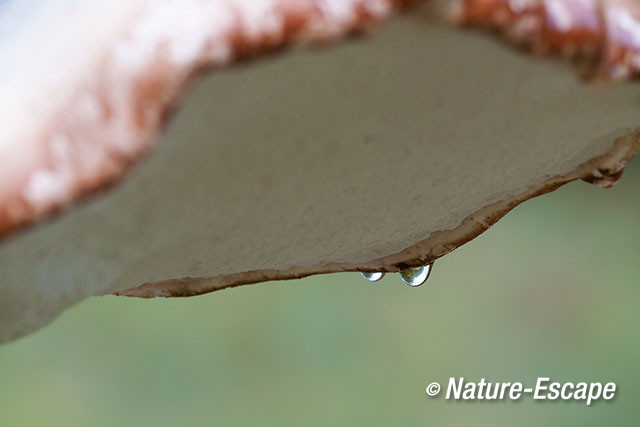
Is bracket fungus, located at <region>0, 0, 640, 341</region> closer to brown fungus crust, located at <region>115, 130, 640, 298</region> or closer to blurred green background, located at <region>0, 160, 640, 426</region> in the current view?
brown fungus crust, located at <region>115, 130, 640, 298</region>

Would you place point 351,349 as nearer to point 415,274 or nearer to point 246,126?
point 415,274

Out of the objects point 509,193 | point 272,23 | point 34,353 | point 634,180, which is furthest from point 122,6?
point 634,180

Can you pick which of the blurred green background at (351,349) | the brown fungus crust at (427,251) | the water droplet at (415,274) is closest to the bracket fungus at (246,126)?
the brown fungus crust at (427,251)

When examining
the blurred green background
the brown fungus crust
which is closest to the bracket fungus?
the brown fungus crust

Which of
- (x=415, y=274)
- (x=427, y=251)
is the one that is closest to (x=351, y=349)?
(x=415, y=274)

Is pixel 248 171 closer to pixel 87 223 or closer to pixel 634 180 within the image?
pixel 87 223
